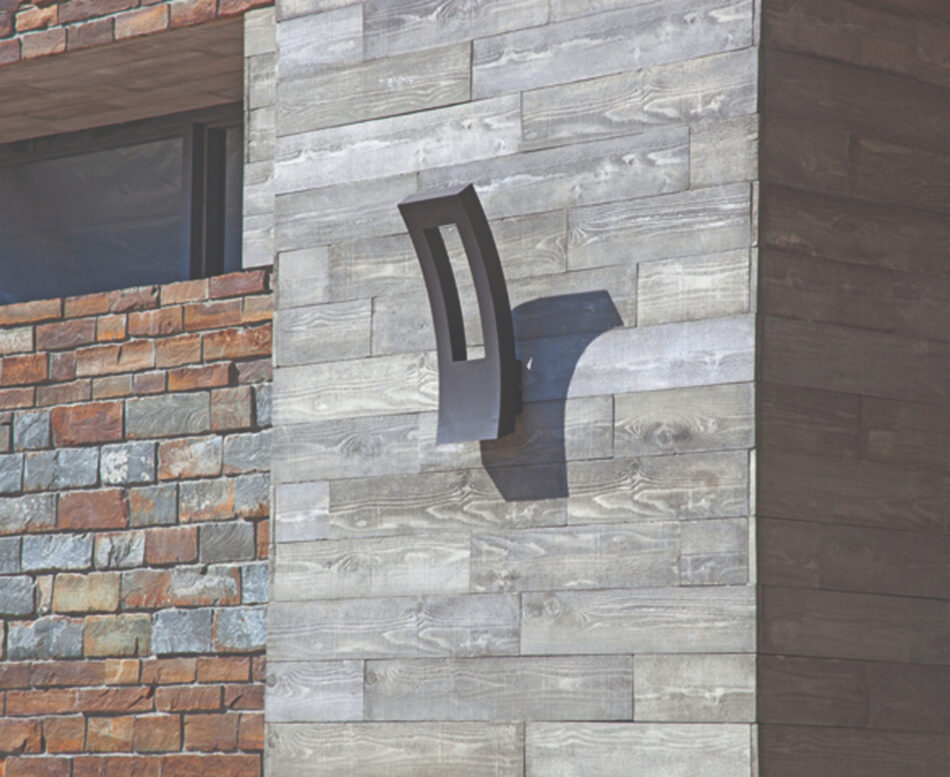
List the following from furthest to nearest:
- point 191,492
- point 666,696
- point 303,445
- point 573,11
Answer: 1. point 191,492
2. point 303,445
3. point 573,11
4. point 666,696

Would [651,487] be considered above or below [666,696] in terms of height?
above

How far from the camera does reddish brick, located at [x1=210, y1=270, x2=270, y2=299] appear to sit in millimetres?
4855

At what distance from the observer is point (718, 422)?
3.68m

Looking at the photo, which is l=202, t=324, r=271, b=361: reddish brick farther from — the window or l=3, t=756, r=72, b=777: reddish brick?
l=3, t=756, r=72, b=777: reddish brick

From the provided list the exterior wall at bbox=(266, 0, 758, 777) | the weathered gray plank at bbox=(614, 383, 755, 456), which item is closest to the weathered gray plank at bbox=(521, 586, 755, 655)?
the exterior wall at bbox=(266, 0, 758, 777)

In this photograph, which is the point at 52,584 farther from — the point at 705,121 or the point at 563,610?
the point at 705,121

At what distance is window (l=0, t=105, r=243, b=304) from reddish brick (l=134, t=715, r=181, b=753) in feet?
4.44

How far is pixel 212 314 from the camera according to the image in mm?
4938

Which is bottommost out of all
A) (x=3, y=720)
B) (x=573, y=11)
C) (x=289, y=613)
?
(x=3, y=720)

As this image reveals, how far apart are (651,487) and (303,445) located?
99 cm

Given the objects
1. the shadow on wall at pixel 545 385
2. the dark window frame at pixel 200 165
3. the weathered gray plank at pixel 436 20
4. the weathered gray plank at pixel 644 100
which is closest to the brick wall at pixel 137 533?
the dark window frame at pixel 200 165

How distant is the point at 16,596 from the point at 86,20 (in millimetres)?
1742

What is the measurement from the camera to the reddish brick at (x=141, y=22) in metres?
5.00

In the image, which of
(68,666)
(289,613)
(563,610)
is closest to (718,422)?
(563,610)
